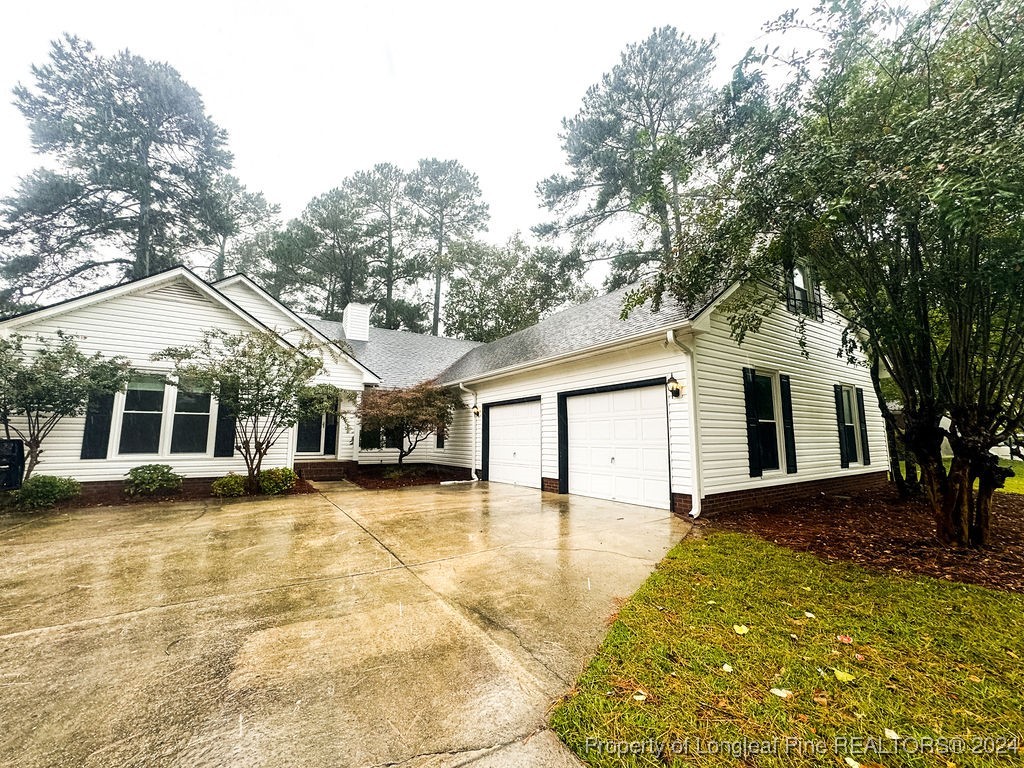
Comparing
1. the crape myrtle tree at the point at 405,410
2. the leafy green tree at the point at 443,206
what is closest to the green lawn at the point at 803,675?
the crape myrtle tree at the point at 405,410

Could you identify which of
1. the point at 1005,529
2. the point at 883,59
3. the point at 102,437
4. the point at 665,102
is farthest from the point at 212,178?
the point at 1005,529

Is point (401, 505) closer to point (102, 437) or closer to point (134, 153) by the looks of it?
point (102, 437)

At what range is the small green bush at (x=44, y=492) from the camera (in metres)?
6.51

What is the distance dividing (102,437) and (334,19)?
9710 mm

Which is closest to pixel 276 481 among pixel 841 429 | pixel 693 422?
pixel 693 422

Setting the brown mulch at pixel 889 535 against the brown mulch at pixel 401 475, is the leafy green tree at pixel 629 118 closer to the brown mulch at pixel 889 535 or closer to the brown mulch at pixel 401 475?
the brown mulch at pixel 889 535

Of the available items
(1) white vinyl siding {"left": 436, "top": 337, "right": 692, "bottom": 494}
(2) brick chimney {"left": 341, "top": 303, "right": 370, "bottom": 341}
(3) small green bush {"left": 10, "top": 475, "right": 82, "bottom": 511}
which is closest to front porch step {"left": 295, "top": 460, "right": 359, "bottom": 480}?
(1) white vinyl siding {"left": 436, "top": 337, "right": 692, "bottom": 494}

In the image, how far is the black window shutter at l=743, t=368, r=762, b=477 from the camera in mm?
7043

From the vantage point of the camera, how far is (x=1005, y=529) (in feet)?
17.6

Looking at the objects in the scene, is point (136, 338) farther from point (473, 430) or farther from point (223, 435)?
point (473, 430)

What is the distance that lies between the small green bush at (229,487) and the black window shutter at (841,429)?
12840 millimetres

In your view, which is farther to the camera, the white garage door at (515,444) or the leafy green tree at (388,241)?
the leafy green tree at (388,241)

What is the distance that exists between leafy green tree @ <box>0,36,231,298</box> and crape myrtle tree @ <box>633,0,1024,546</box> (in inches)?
911

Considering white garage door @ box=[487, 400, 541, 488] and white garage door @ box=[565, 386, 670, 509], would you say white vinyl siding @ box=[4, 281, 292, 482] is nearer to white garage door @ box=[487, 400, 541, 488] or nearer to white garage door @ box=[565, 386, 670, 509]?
white garage door @ box=[487, 400, 541, 488]
